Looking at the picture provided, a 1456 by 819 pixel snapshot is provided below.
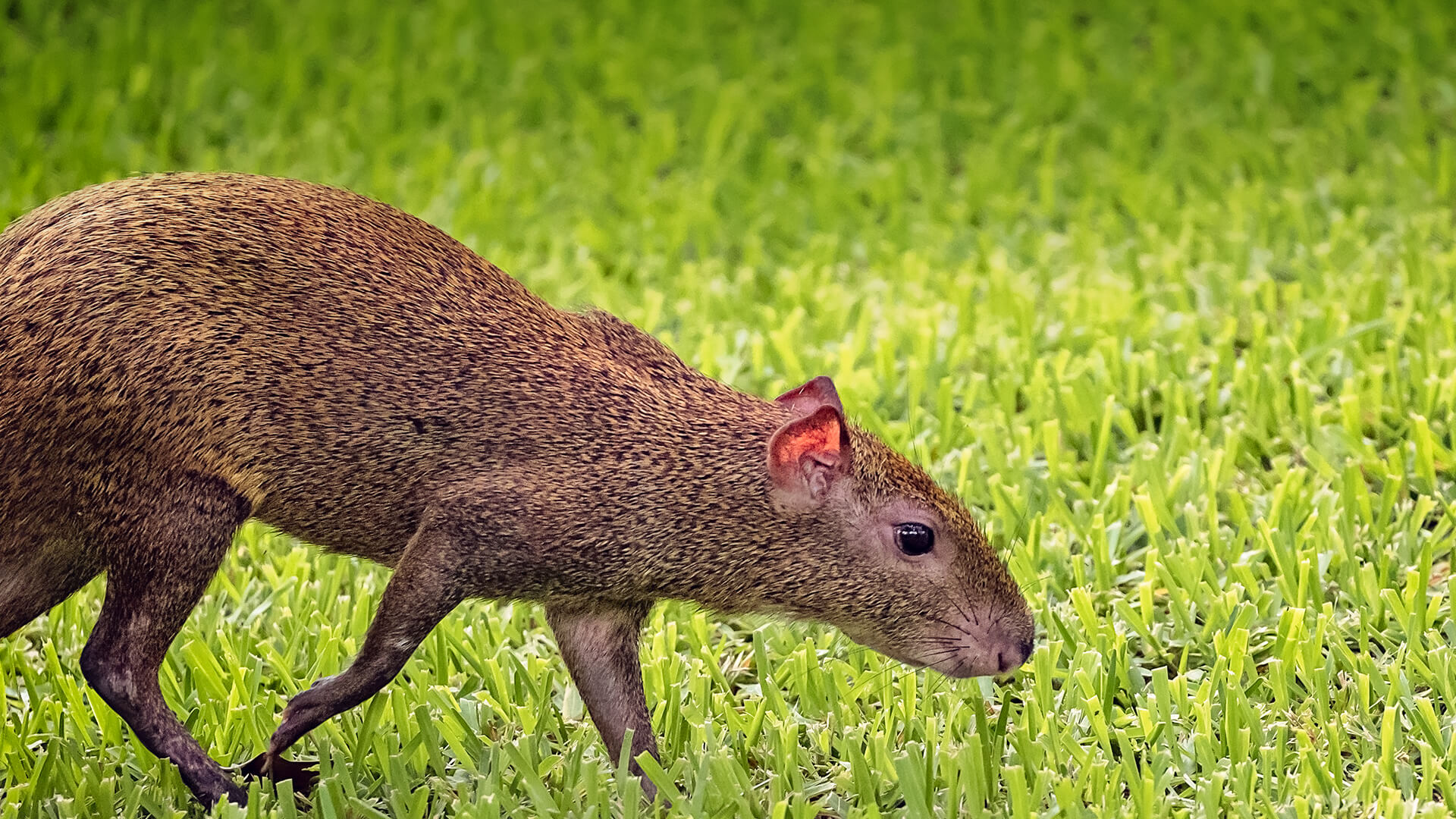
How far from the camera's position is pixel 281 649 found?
14.0ft

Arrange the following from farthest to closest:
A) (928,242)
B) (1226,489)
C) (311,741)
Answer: (928,242) < (1226,489) < (311,741)

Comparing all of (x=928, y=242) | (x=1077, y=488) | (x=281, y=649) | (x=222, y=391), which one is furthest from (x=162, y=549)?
(x=928, y=242)

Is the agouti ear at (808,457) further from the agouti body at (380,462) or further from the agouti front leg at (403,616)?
the agouti front leg at (403,616)

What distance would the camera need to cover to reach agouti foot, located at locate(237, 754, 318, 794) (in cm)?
352

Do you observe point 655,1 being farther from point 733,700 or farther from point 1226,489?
point 733,700

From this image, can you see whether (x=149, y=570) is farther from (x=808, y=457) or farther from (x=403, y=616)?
(x=808, y=457)

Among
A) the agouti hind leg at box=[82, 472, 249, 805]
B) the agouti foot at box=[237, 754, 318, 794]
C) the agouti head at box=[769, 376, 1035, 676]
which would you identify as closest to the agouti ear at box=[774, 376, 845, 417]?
the agouti head at box=[769, 376, 1035, 676]

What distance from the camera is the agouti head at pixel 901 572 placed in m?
3.40

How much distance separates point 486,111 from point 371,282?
16.1ft

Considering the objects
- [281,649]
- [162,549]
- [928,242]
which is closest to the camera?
[162,549]

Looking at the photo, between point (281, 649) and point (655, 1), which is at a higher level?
point (655, 1)

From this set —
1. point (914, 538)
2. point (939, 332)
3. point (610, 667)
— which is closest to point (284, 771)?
point (610, 667)

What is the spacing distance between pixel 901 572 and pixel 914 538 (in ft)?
0.23

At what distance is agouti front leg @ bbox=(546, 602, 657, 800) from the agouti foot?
0.58 metres
